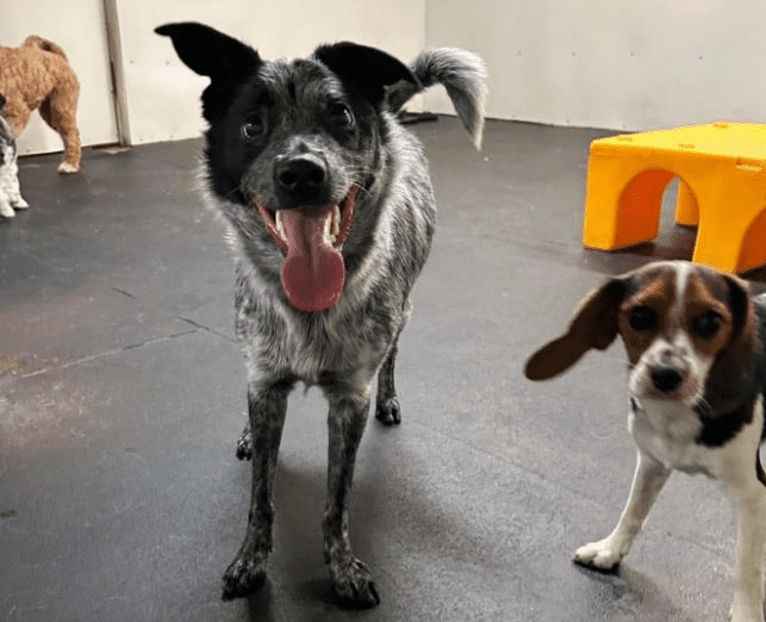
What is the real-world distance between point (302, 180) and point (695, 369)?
79 cm

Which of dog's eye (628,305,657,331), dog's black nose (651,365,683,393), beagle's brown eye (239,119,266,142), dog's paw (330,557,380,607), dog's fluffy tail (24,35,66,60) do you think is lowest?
dog's paw (330,557,380,607)

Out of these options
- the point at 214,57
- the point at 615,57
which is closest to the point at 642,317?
the point at 214,57

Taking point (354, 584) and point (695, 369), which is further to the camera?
point (354, 584)

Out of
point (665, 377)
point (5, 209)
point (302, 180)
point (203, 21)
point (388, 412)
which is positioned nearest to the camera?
point (665, 377)

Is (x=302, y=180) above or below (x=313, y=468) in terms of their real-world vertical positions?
above

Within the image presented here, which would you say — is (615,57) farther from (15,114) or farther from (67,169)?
(15,114)

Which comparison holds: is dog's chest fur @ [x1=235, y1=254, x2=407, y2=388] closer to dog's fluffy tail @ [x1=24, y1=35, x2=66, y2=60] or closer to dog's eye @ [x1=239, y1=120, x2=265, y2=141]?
dog's eye @ [x1=239, y1=120, x2=265, y2=141]

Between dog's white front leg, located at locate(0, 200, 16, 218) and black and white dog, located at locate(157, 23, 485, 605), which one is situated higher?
A: black and white dog, located at locate(157, 23, 485, 605)

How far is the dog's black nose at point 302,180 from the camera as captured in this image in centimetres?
147

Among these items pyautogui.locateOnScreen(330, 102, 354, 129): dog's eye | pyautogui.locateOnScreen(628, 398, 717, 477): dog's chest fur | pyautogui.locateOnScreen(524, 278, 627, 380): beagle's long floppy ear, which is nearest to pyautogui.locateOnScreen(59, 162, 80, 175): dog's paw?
pyautogui.locateOnScreen(330, 102, 354, 129): dog's eye

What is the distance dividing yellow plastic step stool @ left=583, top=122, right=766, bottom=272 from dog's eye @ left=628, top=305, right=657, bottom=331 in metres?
2.60

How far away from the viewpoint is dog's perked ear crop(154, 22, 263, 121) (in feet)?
5.07

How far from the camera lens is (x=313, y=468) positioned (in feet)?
7.22

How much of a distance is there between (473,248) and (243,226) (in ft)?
8.61
